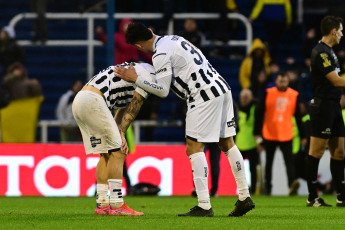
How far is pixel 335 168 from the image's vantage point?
12594mm

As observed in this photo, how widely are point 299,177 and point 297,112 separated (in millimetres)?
1745

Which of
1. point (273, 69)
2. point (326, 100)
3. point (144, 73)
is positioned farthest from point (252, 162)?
point (144, 73)

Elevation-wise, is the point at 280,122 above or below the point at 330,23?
below

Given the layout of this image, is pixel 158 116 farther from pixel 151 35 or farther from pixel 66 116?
pixel 151 35

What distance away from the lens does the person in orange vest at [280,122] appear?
1731cm

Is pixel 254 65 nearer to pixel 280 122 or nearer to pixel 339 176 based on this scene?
pixel 280 122

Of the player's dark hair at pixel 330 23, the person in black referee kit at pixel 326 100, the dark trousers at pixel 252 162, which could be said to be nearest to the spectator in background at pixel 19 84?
the dark trousers at pixel 252 162

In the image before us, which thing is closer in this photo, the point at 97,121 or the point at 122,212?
the point at 122,212

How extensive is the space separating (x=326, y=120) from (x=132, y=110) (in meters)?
2.89

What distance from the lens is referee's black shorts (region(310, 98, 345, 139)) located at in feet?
40.0

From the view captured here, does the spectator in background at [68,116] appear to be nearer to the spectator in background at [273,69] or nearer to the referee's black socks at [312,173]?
the spectator in background at [273,69]

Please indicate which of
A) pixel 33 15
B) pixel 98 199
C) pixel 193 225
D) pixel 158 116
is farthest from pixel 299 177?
pixel 193 225

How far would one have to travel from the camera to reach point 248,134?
18.3m

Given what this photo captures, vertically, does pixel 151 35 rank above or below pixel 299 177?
above
